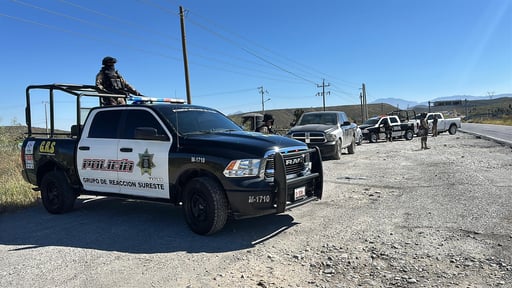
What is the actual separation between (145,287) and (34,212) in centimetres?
491

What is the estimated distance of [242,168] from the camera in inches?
208

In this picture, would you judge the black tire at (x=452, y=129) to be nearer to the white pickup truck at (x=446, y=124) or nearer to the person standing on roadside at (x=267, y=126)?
the white pickup truck at (x=446, y=124)

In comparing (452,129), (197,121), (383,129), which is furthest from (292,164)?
(452,129)

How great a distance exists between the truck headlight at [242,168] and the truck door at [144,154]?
3.55 feet

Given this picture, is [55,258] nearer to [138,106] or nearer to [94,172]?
[94,172]

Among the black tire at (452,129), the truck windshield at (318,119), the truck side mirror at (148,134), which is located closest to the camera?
the truck side mirror at (148,134)

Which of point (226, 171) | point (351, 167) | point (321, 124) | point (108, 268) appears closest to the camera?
point (108, 268)

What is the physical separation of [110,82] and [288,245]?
5.59m

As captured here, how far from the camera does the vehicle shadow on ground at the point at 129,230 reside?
5.24m

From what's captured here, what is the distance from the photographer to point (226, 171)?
5297mm

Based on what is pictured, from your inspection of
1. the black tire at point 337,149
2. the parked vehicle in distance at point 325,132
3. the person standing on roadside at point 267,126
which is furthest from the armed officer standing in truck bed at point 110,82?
the black tire at point 337,149

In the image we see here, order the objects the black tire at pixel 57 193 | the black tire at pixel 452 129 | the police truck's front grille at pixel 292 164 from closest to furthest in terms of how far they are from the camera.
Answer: the police truck's front grille at pixel 292 164
the black tire at pixel 57 193
the black tire at pixel 452 129

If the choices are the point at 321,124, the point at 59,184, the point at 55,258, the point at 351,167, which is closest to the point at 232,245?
the point at 55,258

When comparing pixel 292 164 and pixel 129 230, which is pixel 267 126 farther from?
pixel 129 230
